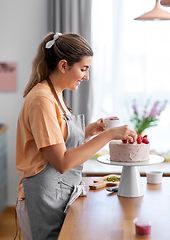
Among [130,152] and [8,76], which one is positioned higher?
[8,76]

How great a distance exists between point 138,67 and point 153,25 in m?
0.46

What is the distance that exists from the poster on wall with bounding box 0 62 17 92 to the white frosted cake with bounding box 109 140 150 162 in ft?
7.53

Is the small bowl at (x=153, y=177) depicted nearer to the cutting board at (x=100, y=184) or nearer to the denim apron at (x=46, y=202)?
the cutting board at (x=100, y=184)

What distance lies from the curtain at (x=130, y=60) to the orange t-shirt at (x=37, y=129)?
82.1 inches

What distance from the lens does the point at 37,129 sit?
1397mm

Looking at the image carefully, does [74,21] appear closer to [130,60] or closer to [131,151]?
[130,60]

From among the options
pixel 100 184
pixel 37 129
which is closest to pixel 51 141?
pixel 37 129

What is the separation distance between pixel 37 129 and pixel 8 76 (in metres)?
2.47

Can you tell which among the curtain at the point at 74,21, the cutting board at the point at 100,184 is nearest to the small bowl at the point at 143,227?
the cutting board at the point at 100,184

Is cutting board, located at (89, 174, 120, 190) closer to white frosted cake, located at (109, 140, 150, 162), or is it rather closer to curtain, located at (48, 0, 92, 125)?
white frosted cake, located at (109, 140, 150, 162)

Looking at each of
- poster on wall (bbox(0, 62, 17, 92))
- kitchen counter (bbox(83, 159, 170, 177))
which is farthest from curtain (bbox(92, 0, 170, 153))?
poster on wall (bbox(0, 62, 17, 92))

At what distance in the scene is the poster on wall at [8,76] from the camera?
3.71 metres

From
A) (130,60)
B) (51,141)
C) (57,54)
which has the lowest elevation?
(51,141)

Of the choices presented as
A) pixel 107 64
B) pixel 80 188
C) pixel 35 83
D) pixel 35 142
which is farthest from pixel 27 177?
pixel 107 64
